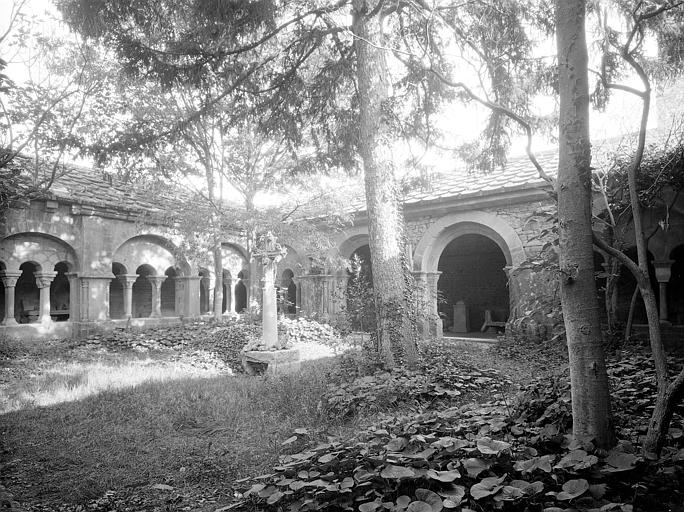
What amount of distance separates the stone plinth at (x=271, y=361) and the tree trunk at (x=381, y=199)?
2.14 meters

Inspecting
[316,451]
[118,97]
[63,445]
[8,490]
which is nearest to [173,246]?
[118,97]

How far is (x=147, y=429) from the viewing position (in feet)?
14.9

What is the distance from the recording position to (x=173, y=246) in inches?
509

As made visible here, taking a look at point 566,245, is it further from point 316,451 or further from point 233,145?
point 233,145

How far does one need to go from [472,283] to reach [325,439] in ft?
38.8

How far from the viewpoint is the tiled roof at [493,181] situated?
30.7 feet

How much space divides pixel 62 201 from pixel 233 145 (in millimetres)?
4162

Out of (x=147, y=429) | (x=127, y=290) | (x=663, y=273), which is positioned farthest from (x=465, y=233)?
(x=127, y=290)

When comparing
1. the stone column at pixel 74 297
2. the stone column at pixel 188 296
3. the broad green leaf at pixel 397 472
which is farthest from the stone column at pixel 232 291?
the broad green leaf at pixel 397 472

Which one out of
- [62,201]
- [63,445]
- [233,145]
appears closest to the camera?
[63,445]

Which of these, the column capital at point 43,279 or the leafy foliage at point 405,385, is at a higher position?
the column capital at point 43,279

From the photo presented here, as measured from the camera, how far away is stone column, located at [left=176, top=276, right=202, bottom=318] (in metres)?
13.3

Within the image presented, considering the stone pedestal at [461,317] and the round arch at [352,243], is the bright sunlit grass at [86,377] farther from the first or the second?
the stone pedestal at [461,317]

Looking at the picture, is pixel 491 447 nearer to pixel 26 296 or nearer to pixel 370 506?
pixel 370 506
